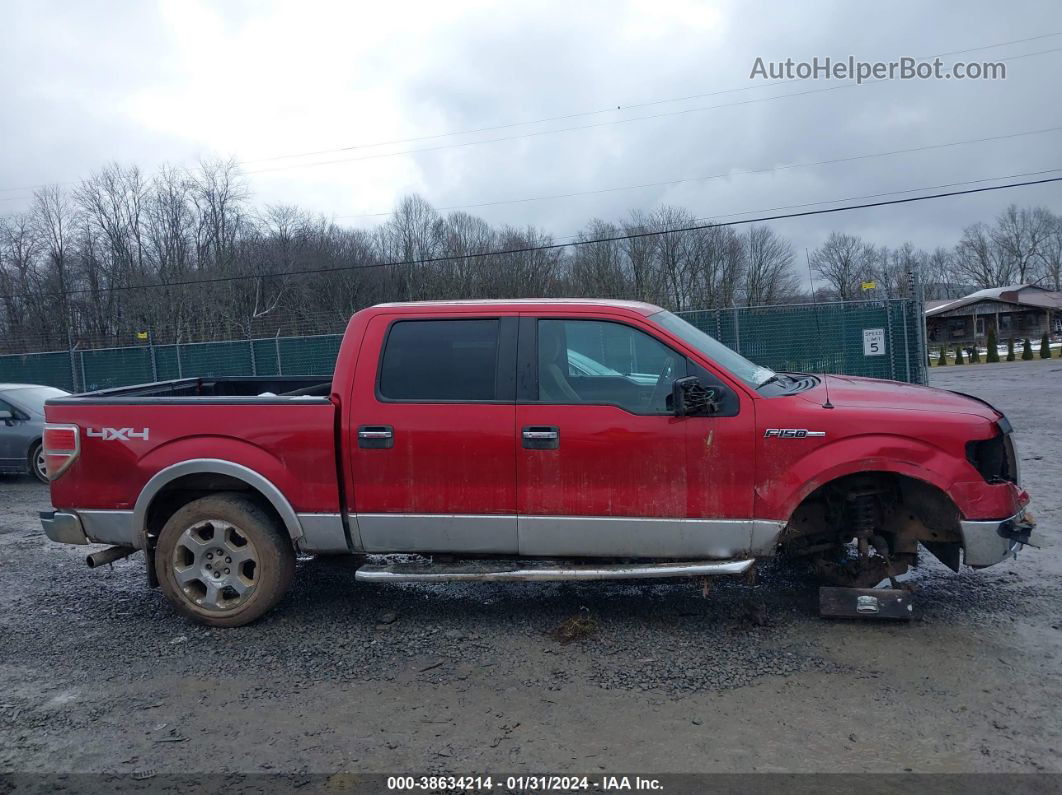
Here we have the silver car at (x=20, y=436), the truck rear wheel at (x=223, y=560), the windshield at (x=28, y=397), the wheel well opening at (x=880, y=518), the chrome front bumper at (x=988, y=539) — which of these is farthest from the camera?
the windshield at (x=28, y=397)

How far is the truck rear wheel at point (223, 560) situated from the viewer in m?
4.81

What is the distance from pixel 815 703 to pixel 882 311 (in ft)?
44.8

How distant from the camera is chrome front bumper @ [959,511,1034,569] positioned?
4.25 meters

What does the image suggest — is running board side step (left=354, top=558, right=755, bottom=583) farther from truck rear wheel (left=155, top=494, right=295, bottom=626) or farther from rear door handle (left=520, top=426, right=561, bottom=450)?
rear door handle (left=520, top=426, right=561, bottom=450)

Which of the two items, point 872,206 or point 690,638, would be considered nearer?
point 690,638

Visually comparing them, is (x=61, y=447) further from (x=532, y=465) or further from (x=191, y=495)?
(x=532, y=465)

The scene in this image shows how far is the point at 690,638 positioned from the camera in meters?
4.56

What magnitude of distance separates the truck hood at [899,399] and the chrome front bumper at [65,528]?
452cm

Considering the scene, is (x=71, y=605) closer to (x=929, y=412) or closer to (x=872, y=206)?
(x=929, y=412)

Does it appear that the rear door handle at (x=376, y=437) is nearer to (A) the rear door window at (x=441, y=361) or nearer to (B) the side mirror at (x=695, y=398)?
(A) the rear door window at (x=441, y=361)

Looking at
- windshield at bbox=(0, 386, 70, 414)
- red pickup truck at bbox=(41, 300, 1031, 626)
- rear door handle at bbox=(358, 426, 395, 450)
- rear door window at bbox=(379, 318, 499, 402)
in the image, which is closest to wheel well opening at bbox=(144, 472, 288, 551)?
red pickup truck at bbox=(41, 300, 1031, 626)

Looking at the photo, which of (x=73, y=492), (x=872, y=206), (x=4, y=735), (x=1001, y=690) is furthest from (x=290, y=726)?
(x=872, y=206)

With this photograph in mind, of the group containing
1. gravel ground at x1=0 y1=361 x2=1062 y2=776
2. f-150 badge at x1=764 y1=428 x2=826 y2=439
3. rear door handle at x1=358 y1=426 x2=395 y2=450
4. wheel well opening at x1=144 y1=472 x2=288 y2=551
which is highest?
rear door handle at x1=358 y1=426 x2=395 y2=450

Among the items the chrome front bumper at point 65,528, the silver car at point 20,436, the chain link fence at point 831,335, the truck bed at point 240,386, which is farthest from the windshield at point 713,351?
the chain link fence at point 831,335
